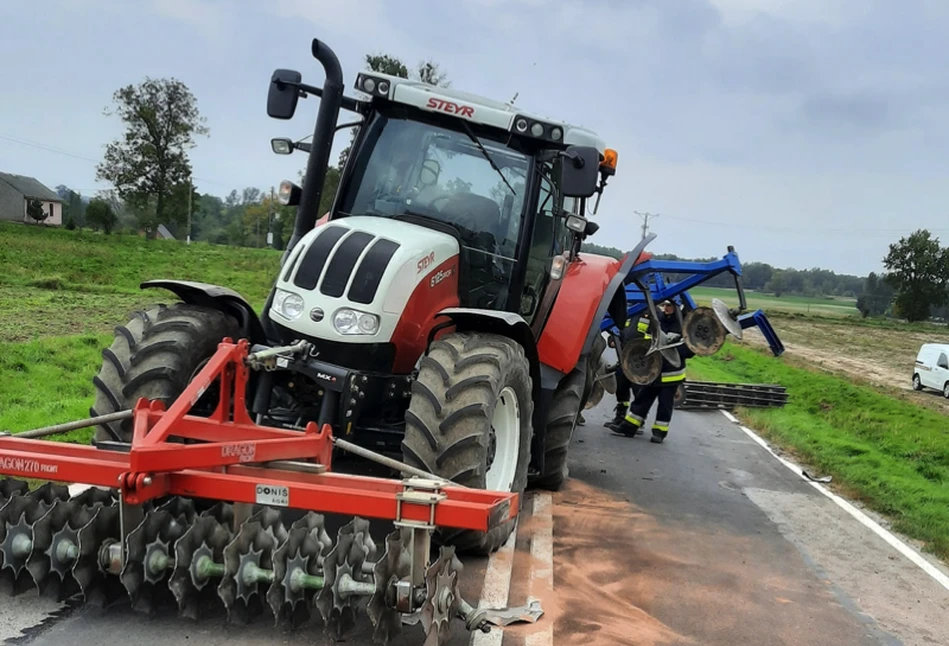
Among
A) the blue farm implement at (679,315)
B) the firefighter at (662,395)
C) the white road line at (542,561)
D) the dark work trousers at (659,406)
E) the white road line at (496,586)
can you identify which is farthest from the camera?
the dark work trousers at (659,406)

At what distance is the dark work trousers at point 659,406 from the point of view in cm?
1033

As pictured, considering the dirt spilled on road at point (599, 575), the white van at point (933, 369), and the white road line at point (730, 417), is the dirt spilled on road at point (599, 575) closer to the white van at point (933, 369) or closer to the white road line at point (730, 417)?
the white road line at point (730, 417)

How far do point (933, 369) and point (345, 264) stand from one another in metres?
23.6

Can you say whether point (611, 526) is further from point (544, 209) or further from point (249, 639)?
point (249, 639)

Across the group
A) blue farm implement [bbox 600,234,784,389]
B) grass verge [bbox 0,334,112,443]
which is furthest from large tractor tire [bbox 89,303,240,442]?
blue farm implement [bbox 600,234,784,389]

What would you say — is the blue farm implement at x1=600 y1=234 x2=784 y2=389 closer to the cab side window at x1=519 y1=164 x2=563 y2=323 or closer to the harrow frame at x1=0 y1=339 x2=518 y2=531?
the cab side window at x1=519 y1=164 x2=563 y2=323

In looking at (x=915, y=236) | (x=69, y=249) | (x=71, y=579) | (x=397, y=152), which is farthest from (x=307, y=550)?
(x=915, y=236)

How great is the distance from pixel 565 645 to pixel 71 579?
2.34m

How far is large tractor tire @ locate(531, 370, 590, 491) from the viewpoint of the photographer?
6.85m

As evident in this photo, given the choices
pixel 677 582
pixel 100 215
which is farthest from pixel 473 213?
pixel 100 215

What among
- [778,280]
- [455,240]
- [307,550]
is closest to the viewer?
[307,550]

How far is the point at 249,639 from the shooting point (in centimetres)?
368

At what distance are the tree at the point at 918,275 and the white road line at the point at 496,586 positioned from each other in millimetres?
69539

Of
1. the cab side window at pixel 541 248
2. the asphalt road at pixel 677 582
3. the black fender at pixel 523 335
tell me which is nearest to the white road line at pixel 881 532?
the asphalt road at pixel 677 582
